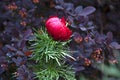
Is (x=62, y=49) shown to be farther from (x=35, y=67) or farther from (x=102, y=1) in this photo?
(x=102, y=1)

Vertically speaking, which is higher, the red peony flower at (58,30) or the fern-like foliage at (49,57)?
the red peony flower at (58,30)

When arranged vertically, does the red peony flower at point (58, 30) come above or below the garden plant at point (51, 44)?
above

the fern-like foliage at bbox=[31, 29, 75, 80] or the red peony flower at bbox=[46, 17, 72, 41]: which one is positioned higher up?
the red peony flower at bbox=[46, 17, 72, 41]

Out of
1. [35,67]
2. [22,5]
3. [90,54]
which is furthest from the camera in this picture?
[22,5]

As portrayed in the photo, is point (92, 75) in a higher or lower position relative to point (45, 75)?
lower

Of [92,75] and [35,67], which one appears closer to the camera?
[35,67]

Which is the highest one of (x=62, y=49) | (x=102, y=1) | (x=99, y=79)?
(x=62, y=49)

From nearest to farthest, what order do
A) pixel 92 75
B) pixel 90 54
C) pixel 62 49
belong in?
pixel 62 49
pixel 90 54
pixel 92 75

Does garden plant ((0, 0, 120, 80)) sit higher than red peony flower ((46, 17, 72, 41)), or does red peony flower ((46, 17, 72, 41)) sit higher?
red peony flower ((46, 17, 72, 41))

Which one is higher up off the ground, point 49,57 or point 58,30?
point 58,30

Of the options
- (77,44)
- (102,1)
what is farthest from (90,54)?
(102,1)

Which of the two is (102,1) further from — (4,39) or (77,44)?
(4,39)
